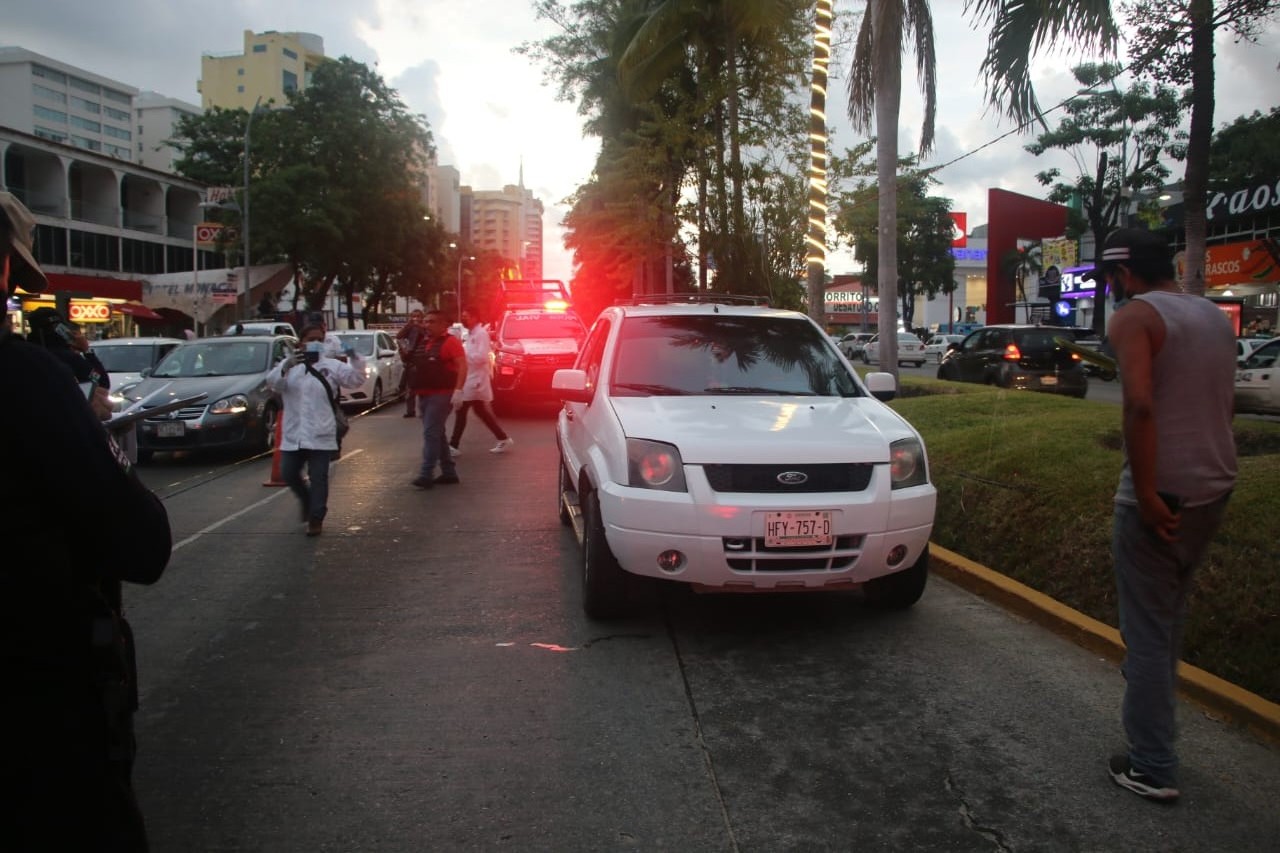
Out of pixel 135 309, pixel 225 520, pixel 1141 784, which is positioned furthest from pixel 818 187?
pixel 135 309

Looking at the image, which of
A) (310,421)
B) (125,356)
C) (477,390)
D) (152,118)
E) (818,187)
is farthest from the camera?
(152,118)

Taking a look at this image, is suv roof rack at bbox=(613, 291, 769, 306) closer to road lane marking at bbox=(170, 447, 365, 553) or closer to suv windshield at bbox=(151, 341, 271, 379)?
road lane marking at bbox=(170, 447, 365, 553)

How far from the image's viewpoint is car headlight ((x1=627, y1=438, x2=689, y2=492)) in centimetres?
493

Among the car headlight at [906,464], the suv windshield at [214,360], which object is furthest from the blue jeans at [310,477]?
the suv windshield at [214,360]

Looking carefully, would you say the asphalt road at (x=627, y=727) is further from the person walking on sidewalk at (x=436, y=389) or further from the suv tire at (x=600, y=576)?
the person walking on sidewalk at (x=436, y=389)

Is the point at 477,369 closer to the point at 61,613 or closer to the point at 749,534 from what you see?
the point at 749,534

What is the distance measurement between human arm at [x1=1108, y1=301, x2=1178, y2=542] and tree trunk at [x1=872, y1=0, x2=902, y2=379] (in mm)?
10209

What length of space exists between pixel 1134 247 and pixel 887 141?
35.0ft

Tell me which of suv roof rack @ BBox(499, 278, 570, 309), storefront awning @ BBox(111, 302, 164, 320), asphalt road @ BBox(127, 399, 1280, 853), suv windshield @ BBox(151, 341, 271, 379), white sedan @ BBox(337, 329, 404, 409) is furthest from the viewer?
storefront awning @ BBox(111, 302, 164, 320)

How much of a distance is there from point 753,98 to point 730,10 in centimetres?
214

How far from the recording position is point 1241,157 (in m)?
30.6

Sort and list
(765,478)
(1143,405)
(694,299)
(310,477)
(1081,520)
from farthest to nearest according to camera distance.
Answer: (310,477), (694,299), (1081,520), (765,478), (1143,405)

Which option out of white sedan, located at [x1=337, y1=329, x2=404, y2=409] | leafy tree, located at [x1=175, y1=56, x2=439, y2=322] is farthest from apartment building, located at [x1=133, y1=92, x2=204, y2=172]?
white sedan, located at [x1=337, y1=329, x2=404, y2=409]

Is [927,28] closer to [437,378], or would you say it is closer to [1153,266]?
[437,378]
